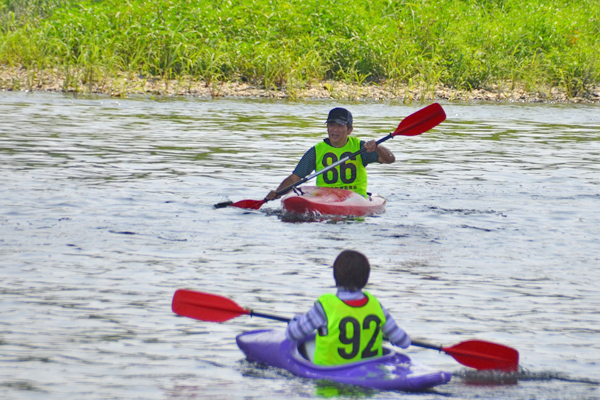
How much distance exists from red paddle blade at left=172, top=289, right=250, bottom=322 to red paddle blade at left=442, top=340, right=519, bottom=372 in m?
1.08

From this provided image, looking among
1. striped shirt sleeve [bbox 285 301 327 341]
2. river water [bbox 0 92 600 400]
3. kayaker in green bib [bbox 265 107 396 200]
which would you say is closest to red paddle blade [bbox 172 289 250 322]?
river water [bbox 0 92 600 400]

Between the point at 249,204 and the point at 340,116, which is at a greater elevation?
the point at 340,116

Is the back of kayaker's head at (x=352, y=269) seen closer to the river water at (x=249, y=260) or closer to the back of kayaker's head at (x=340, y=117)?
the river water at (x=249, y=260)

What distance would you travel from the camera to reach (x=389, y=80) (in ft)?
74.9

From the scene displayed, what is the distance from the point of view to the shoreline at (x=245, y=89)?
21375 millimetres

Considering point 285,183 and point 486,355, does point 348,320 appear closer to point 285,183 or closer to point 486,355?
point 486,355

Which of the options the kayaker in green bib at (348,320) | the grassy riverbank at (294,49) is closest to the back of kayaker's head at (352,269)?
the kayaker in green bib at (348,320)

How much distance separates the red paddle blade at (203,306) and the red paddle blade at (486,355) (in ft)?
3.55

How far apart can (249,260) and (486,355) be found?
2469mm

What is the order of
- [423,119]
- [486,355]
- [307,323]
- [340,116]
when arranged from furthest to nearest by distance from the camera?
[423,119], [340,116], [486,355], [307,323]

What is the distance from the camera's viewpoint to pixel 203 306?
175 inches

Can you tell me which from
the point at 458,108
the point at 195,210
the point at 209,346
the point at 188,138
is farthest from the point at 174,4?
the point at 209,346

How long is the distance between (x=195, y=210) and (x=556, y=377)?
15.2 feet

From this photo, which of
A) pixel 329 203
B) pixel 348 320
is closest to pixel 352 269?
pixel 348 320
